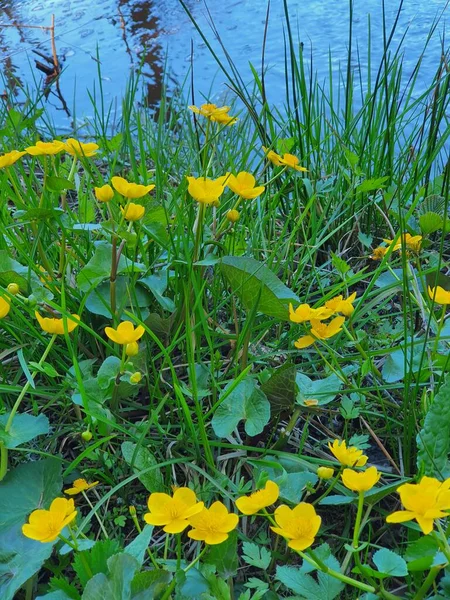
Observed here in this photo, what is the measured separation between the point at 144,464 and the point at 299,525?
333 mm

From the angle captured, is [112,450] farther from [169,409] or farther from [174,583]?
[174,583]

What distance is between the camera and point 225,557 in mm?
778

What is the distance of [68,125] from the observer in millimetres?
2904

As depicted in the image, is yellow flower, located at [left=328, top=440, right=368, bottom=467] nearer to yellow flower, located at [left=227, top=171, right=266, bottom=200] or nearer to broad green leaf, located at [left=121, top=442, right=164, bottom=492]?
broad green leaf, located at [left=121, top=442, right=164, bottom=492]

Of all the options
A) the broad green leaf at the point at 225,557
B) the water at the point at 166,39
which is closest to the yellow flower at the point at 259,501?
the broad green leaf at the point at 225,557

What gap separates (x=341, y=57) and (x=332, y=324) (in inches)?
106

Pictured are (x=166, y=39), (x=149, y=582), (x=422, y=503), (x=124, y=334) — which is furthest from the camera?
(x=166, y=39)

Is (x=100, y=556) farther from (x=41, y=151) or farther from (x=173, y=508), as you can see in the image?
(x=41, y=151)

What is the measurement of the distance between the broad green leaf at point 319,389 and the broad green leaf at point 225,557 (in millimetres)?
263

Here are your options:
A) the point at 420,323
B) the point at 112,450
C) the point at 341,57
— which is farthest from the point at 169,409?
the point at 341,57

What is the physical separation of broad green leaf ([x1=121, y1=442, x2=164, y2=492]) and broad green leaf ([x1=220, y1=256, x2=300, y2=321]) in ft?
0.93

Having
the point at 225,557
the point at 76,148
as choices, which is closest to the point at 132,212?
the point at 76,148

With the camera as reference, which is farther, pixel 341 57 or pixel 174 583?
pixel 341 57

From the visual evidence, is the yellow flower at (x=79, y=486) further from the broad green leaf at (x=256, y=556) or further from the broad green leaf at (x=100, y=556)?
the broad green leaf at (x=256, y=556)
